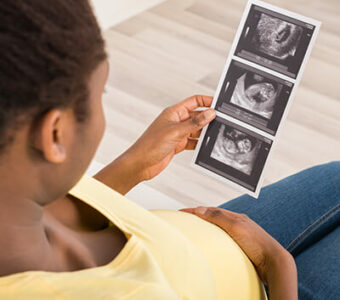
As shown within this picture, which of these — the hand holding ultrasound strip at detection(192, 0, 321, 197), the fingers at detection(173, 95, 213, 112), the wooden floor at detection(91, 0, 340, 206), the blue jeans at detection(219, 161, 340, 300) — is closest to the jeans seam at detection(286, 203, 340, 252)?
the blue jeans at detection(219, 161, 340, 300)

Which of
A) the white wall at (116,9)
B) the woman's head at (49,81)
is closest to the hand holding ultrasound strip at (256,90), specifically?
the woman's head at (49,81)

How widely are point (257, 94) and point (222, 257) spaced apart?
0.35m

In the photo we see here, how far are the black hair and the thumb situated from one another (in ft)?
1.96

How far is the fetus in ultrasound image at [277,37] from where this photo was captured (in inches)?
42.0

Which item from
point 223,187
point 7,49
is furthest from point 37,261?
point 223,187

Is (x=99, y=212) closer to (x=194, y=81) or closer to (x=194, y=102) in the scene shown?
(x=194, y=102)

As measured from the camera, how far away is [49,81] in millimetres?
475

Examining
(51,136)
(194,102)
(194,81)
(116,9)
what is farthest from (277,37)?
(116,9)

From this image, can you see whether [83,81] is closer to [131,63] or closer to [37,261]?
[37,261]

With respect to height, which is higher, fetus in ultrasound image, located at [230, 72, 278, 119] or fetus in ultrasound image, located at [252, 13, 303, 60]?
fetus in ultrasound image, located at [252, 13, 303, 60]

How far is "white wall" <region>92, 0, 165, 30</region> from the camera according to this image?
269cm

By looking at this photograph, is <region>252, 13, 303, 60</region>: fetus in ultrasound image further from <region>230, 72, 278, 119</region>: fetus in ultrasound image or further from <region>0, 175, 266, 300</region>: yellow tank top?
<region>0, 175, 266, 300</region>: yellow tank top

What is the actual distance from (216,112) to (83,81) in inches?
25.1

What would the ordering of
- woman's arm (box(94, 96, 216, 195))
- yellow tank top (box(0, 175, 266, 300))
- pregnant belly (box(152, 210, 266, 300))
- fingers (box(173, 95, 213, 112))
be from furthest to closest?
fingers (box(173, 95, 213, 112))
woman's arm (box(94, 96, 216, 195))
pregnant belly (box(152, 210, 266, 300))
yellow tank top (box(0, 175, 266, 300))
